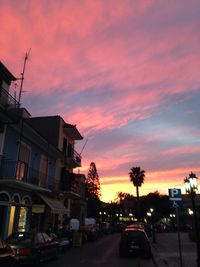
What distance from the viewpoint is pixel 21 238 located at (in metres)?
15.2

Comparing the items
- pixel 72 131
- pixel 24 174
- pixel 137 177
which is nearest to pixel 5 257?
pixel 24 174

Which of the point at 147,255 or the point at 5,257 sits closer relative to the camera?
the point at 5,257

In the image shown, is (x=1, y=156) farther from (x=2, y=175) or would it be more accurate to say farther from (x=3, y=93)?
(x=3, y=93)

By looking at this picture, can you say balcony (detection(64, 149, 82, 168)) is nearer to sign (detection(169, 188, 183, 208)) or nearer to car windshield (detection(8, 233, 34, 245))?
car windshield (detection(8, 233, 34, 245))

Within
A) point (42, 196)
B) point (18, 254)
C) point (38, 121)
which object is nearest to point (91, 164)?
point (38, 121)

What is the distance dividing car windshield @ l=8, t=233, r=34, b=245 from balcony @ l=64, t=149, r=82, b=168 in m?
20.5

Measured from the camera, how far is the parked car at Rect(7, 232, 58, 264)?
14.1 m

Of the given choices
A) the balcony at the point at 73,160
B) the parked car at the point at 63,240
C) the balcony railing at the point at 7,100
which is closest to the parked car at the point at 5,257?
the parked car at the point at 63,240

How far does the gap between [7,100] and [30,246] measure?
35.4 feet

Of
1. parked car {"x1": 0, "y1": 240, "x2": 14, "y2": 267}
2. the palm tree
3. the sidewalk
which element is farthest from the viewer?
the palm tree

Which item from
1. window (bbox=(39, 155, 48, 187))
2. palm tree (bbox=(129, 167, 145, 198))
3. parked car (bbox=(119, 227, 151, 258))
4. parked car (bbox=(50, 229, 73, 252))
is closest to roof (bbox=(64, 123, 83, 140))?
window (bbox=(39, 155, 48, 187))

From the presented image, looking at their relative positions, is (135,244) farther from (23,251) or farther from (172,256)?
(23,251)

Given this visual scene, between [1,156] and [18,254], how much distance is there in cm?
827

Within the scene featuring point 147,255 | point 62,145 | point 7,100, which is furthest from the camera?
point 62,145
